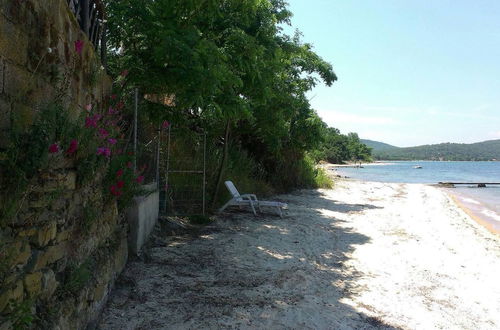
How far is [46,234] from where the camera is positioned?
2.81 meters

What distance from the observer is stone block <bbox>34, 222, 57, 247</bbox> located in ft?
8.80

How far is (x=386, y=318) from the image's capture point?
4508mm

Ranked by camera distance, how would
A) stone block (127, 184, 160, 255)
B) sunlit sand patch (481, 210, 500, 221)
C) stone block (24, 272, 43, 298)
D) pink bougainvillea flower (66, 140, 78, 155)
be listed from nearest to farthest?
1. stone block (24, 272, 43, 298)
2. pink bougainvillea flower (66, 140, 78, 155)
3. stone block (127, 184, 160, 255)
4. sunlit sand patch (481, 210, 500, 221)

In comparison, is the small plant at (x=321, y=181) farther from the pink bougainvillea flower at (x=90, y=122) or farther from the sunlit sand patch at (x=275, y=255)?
the pink bougainvillea flower at (x=90, y=122)

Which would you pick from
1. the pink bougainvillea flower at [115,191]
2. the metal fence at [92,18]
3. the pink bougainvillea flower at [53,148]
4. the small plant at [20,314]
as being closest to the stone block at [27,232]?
the small plant at [20,314]

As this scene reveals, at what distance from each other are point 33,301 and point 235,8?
6011 millimetres

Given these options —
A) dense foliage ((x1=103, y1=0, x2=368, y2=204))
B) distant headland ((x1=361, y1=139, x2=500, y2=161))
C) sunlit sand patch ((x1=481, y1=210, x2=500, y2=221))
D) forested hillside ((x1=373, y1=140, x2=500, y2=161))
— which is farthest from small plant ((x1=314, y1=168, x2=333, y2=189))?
forested hillside ((x1=373, y1=140, x2=500, y2=161))

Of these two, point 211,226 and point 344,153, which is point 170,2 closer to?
point 211,226

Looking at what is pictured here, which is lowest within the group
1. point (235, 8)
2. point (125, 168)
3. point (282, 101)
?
point (125, 168)

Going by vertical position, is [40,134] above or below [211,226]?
above

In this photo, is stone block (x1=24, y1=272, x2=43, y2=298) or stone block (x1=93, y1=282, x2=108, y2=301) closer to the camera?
stone block (x1=24, y1=272, x2=43, y2=298)

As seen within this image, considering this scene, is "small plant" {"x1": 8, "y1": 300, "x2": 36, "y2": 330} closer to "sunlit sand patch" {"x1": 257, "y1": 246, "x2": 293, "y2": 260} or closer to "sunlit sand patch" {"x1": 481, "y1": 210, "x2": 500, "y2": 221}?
"sunlit sand patch" {"x1": 257, "y1": 246, "x2": 293, "y2": 260}

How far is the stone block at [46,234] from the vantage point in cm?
268

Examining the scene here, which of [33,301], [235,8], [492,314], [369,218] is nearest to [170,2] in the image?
[235,8]
